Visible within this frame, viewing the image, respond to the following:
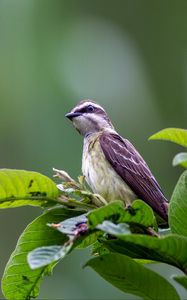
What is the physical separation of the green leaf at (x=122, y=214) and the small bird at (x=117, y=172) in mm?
1597

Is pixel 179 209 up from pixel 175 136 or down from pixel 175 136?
down

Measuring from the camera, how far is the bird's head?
567 centimetres

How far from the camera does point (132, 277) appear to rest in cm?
236

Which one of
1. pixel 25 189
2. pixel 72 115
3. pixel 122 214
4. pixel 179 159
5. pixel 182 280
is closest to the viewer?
pixel 182 280

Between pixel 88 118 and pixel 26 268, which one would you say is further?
pixel 88 118

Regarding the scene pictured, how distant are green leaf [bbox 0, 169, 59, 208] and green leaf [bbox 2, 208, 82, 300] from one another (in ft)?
0.38

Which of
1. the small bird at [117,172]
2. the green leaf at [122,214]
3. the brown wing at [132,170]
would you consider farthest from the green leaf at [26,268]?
the brown wing at [132,170]

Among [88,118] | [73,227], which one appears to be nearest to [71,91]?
[88,118]

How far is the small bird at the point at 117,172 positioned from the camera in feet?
15.3

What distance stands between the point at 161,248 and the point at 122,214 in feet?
0.72

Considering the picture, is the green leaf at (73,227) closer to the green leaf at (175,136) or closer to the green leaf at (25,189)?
the green leaf at (25,189)

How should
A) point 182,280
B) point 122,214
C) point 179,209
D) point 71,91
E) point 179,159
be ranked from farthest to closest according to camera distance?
point 71,91 < point 179,209 < point 122,214 < point 179,159 < point 182,280

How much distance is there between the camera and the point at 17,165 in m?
9.38

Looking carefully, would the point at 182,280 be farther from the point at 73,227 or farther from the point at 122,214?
the point at 73,227
